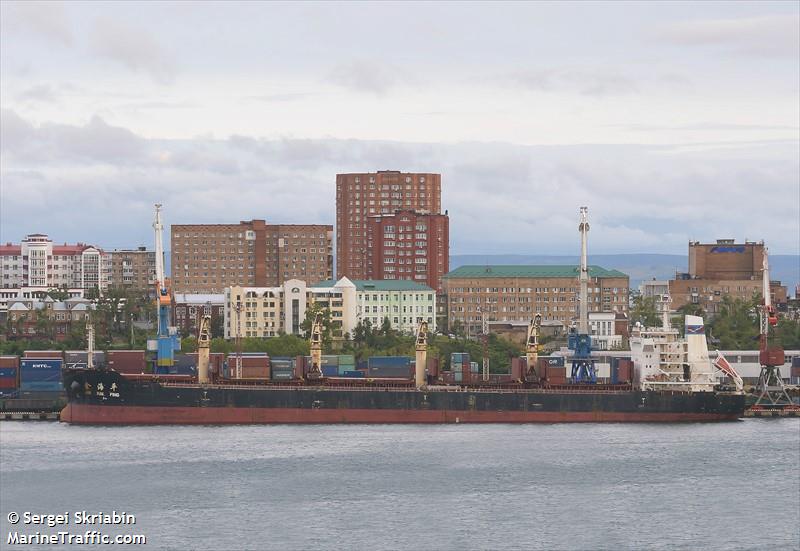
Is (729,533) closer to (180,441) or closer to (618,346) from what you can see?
(180,441)

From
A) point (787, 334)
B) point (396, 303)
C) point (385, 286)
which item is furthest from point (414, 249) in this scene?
point (787, 334)

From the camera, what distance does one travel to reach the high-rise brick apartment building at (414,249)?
198250 mm

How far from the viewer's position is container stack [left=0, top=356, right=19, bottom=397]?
109m

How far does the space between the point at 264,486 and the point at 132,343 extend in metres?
69.0

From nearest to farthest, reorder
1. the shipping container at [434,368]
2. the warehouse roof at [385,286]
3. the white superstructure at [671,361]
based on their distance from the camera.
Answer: the white superstructure at [671,361]
the shipping container at [434,368]
the warehouse roof at [385,286]

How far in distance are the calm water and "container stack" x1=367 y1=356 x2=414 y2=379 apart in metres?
12.5

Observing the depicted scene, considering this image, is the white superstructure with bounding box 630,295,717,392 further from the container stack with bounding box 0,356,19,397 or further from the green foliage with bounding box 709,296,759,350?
the container stack with bounding box 0,356,19,397

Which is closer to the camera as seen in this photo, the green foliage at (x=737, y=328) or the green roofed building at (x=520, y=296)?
the green foliage at (x=737, y=328)

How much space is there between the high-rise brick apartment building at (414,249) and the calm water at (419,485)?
10142 centimetres

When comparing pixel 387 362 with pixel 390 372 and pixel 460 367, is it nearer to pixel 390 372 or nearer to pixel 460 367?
pixel 390 372

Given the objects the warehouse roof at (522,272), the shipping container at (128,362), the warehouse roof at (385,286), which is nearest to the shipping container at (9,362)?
the shipping container at (128,362)

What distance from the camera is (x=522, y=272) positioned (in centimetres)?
18100

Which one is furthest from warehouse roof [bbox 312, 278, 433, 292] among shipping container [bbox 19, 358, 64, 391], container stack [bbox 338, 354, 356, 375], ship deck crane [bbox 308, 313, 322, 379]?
ship deck crane [bbox 308, 313, 322, 379]

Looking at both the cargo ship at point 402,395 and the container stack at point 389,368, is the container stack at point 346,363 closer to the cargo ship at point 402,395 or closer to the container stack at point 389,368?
the container stack at point 389,368
